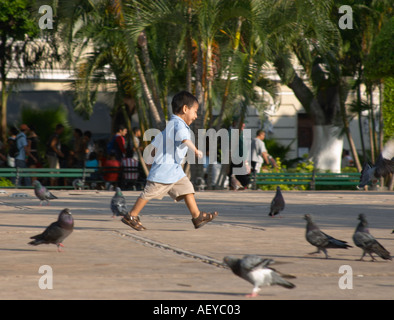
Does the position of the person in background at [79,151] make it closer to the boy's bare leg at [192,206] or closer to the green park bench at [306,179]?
the green park bench at [306,179]

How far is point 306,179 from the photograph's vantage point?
21719 millimetres

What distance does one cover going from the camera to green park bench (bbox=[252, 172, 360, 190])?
2098cm

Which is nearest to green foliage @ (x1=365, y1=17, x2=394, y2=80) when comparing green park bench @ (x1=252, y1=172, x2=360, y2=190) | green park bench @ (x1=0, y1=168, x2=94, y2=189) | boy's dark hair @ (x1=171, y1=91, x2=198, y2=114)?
green park bench @ (x1=252, y1=172, x2=360, y2=190)

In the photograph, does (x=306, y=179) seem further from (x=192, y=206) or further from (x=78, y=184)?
(x=192, y=206)

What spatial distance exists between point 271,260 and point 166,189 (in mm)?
4029

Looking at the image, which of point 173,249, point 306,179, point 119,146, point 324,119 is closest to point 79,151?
point 119,146

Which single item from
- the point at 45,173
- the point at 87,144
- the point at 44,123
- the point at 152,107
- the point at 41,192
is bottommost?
the point at 45,173

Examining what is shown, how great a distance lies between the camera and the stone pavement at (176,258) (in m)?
4.94

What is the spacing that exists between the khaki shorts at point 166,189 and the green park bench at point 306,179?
1223cm

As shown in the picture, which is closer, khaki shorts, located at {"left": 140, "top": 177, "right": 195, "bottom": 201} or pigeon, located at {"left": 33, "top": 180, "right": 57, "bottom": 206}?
khaki shorts, located at {"left": 140, "top": 177, "right": 195, "bottom": 201}

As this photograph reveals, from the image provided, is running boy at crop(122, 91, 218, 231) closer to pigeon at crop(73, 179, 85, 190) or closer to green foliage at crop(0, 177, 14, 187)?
pigeon at crop(73, 179, 85, 190)

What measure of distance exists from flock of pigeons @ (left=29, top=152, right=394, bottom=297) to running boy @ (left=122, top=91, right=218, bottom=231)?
135 centimetres

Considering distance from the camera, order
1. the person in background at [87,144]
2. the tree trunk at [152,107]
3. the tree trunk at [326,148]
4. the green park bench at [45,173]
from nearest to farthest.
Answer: the tree trunk at [152,107], the green park bench at [45,173], the person in background at [87,144], the tree trunk at [326,148]

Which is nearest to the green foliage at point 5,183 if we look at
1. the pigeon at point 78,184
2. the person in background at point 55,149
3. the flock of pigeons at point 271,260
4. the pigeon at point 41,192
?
the person in background at point 55,149
